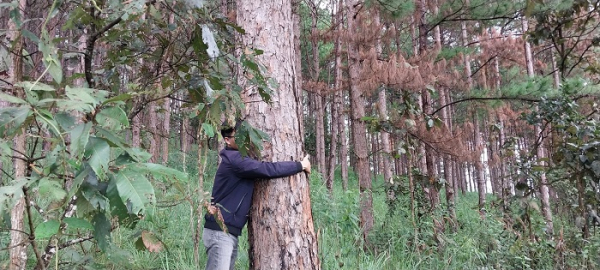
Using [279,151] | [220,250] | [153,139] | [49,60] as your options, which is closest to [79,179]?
[49,60]

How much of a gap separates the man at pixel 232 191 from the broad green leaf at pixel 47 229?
1.23m

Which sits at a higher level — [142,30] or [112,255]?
[142,30]

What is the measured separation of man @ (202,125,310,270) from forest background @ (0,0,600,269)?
110 millimetres

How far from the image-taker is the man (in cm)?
220

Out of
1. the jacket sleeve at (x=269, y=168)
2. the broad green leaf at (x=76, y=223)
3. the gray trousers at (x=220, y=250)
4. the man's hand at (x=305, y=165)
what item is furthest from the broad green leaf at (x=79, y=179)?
the gray trousers at (x=220, y=250)

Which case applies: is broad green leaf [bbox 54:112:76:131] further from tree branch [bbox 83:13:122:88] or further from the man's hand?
the man's hand

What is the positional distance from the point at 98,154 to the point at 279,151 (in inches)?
59.5

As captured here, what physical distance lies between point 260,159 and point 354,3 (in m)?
4.25

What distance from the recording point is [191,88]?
59.7 inches

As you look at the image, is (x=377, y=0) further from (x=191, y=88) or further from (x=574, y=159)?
(x=191, y=88)

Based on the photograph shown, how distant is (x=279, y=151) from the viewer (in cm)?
231

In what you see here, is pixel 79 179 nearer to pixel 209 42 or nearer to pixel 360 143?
pixel 209 42

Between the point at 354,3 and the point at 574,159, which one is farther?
the point at 354,3

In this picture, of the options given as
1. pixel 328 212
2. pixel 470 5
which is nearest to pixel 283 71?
pixel 328 212
